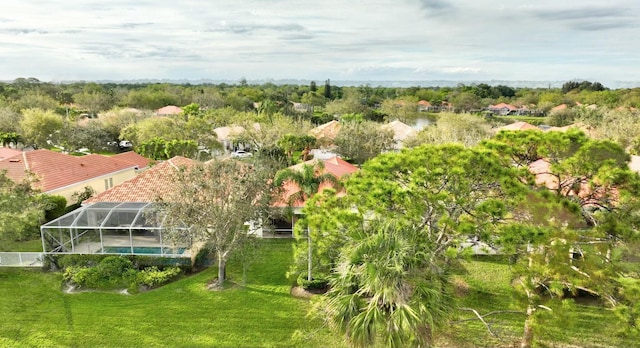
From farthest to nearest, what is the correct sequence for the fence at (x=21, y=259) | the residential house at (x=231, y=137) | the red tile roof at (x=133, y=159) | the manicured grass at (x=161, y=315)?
the residential house at (x=231, y=137) < the red tile roof at (x=133, y=159) < the fence at (x=21, y=259) < the manicured grass at (x=161, y=315)

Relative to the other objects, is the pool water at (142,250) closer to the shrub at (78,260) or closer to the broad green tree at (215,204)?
the shrub at (78,260)

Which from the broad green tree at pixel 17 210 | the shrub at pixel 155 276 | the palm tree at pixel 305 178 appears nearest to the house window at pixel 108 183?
the broad green tree at pixel 17 210

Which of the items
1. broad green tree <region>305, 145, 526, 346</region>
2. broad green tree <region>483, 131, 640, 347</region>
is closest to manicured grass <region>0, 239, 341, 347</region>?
broad green tree <region>305, 145, 526, 346</region>

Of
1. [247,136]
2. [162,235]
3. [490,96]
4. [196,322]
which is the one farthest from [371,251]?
[490,96]

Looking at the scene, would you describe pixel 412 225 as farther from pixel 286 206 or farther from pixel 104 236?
pixel 104 236

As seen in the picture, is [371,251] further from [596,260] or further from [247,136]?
[247,136]

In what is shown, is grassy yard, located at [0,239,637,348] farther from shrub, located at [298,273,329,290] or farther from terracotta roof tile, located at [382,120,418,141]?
terracotta roof tile, located at [382,120,418,141]
